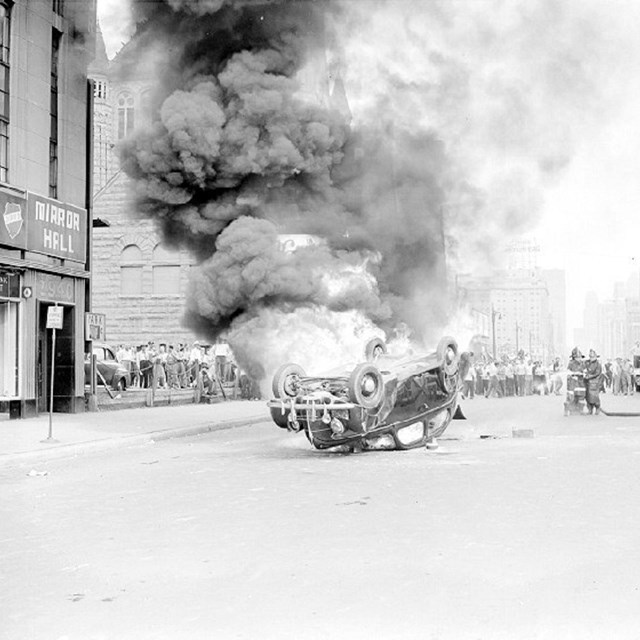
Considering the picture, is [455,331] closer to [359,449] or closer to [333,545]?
[359,449]

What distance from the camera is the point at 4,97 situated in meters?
19.5

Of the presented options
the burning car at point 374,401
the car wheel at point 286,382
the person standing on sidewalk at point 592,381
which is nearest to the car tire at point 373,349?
the burning car at point 374,401

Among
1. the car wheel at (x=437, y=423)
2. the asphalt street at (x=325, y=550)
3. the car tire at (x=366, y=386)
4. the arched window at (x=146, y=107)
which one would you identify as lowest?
the asphalt street at (x=325, y=550)

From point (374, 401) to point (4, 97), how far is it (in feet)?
40.8

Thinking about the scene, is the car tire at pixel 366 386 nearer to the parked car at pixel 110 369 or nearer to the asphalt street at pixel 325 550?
the asphalt street at pixel 325 550

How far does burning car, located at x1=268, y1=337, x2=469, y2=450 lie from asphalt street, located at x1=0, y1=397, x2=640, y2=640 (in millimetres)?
687

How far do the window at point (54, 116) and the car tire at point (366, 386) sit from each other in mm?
12340

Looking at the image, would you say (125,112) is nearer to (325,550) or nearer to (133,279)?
(133,279)

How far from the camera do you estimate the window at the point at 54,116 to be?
21375 mm

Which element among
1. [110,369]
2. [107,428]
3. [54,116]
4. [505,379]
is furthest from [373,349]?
[505,379]

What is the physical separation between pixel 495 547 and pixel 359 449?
6.79m

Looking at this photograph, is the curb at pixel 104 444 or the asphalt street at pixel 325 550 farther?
the curb at pixel 104 444

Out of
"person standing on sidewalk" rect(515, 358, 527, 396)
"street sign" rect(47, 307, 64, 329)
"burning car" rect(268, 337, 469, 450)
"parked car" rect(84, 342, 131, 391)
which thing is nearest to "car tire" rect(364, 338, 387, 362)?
"burning car" rect(268, 337, 469, 450)

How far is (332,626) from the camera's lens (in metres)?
4.61
